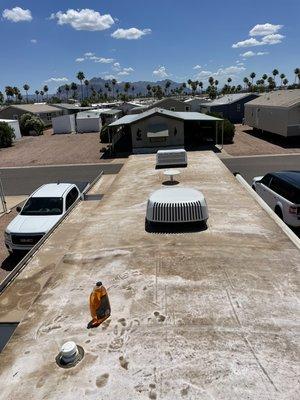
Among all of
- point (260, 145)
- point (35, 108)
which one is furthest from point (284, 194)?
point (35, 108)

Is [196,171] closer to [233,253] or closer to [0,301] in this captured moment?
[233,253]

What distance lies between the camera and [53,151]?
3769cm

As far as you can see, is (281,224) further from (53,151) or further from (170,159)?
(53,151)

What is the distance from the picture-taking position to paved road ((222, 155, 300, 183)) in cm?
2414

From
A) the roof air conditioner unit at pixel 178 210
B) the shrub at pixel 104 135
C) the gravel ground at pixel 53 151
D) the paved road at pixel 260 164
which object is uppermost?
the roof air conditioner unit at pixel 178 210

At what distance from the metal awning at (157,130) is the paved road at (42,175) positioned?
191 inches

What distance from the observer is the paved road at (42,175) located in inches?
946

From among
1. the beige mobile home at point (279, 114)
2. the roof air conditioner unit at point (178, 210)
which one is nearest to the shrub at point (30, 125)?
the beige mobile home at point (279, 114)

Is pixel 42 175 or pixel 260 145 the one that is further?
pixel 260 145

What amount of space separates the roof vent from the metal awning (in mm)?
27494

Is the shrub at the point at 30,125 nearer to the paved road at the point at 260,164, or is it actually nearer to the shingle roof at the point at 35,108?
the shingle roof at the point at 35,108

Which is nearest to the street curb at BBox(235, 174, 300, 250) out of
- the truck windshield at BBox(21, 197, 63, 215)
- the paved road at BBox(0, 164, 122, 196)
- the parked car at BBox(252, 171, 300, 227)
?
the parked car at BBox(252, 171, 300, 227)

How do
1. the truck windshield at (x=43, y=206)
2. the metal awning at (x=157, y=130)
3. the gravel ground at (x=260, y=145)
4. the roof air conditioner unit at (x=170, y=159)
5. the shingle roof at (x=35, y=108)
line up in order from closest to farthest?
the truck windshield at (x=43, y=206), the roof air conditioner unit at (x=170, y=159), the gravel ground at (x=260, y=145), the metal awning at (x=157, y=130), the shingle roof at (x=35, y=108)

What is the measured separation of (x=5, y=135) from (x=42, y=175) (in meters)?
17.8
